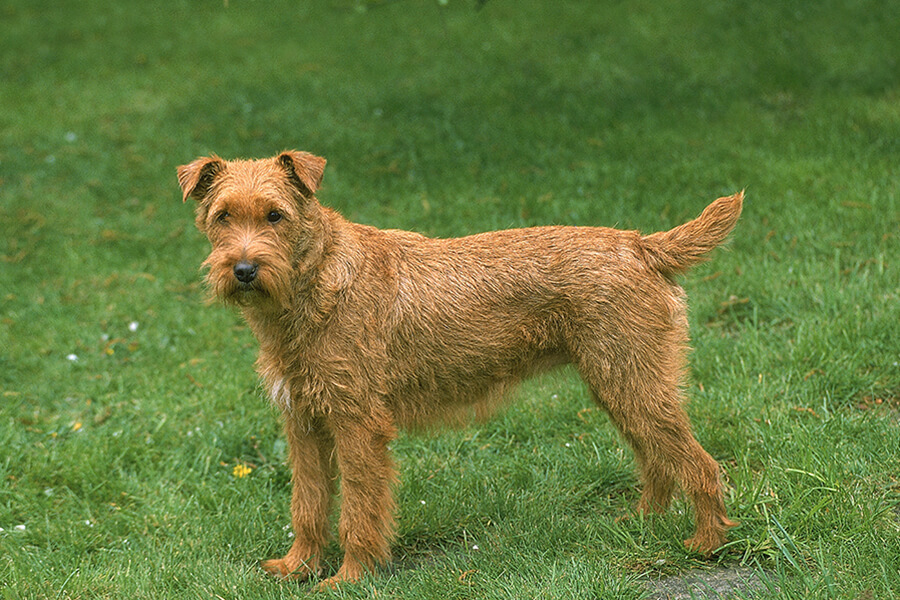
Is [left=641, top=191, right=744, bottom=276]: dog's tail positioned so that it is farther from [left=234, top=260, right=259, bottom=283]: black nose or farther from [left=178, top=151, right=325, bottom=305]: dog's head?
[left=234, top=260, right=259, bottom=283]: black nose

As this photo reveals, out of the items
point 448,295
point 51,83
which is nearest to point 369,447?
point 448,295

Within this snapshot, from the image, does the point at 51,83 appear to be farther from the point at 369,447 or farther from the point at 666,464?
the point at 666,464

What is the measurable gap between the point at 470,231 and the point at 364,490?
12.9 ft

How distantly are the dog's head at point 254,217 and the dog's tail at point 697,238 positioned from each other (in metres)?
1.76

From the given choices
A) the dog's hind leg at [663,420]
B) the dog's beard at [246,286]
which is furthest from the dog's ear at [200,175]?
the dog's hind leg at [663,420]

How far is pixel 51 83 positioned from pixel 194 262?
6.48 metres

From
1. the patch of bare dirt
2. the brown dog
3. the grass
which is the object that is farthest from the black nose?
the patch of bare dirt

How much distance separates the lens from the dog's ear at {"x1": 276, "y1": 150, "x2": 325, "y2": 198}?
13.5ft

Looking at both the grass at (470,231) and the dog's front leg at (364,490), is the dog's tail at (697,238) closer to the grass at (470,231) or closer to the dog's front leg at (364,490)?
the grass at (470,231)

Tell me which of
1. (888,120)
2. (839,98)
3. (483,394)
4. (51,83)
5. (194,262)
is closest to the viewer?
(483,394)

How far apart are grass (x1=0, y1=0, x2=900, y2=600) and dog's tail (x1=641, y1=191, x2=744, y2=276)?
31.8 inches

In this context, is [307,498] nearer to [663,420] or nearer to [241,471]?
[241,471]

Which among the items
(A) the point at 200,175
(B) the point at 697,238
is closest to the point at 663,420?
(B) the point at 697,238

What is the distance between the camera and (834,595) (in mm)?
3512
